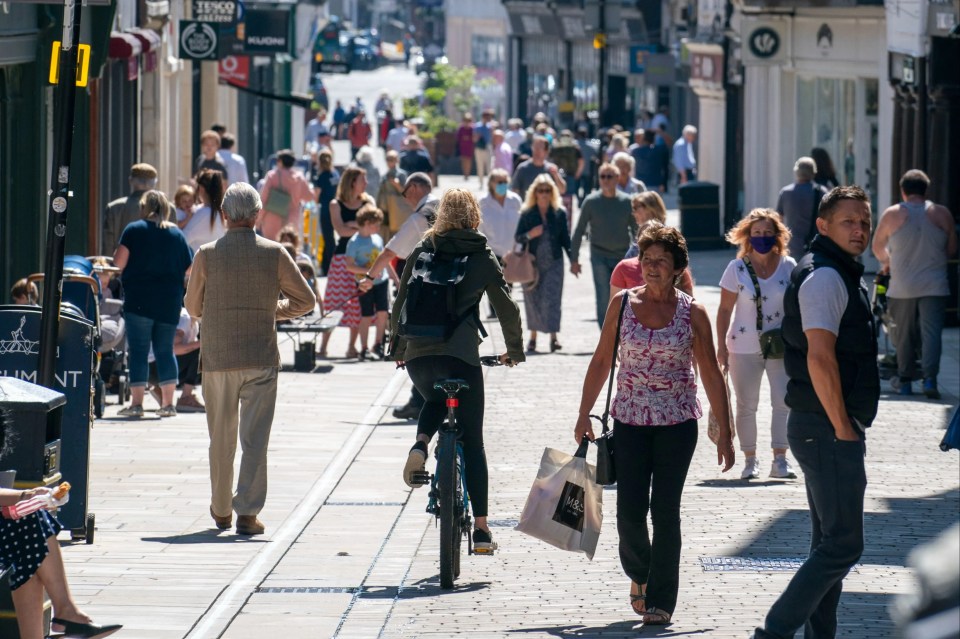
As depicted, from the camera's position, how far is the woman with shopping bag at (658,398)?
25.3 ft

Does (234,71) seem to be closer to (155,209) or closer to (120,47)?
(120,47)

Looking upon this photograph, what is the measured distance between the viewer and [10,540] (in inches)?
265

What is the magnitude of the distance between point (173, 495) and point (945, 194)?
12057mm

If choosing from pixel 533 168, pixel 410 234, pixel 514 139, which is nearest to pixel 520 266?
pixel 410 234

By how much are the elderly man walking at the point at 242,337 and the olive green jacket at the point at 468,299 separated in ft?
3.10

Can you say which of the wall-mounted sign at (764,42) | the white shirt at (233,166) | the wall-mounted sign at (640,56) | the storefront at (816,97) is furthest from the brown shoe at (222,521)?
the wall-mounted sign at (640,56)

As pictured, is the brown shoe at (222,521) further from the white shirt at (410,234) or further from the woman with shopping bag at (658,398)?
the white shirt at (410,234)

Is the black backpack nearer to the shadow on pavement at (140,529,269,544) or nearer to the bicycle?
the bicycle

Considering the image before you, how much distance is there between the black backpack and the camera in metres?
8.80

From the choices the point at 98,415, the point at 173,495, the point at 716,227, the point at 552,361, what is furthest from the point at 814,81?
the point at 173,495

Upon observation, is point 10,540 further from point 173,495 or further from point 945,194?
point 945,194

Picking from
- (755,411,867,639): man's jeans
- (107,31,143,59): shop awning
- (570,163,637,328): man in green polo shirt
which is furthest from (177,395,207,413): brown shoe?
(755,411,867,639): man's jeans

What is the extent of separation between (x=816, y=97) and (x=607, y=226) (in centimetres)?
1405

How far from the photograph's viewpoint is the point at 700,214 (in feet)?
96.5
